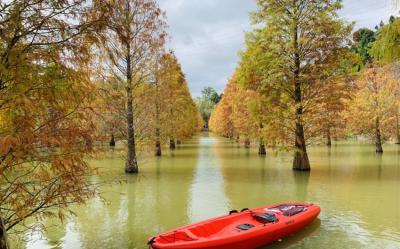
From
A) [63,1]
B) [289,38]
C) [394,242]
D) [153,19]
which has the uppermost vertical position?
[153,19]

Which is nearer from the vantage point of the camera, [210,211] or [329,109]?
[210,211]

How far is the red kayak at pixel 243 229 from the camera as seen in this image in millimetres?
7578

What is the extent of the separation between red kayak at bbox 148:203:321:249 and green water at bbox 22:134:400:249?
0.41 m

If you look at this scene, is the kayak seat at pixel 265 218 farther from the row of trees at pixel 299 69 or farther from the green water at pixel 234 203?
the row of trees at pixel 299 69

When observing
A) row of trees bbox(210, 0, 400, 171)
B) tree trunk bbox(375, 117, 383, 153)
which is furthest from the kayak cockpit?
tree trunk bbox(375, 117, 383, 153)

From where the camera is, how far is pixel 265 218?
9.41 m

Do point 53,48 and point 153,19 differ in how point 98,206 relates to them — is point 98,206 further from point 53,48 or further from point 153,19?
point 153,19

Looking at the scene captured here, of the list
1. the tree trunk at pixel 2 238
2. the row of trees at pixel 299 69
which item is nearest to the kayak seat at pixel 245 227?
the tree trunk at pixel 2 238

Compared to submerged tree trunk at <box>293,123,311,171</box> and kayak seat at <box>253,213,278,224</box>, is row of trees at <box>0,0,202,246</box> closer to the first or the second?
kayak seat at <box>253,213,278,224</box>

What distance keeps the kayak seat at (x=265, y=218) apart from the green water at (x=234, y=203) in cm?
61

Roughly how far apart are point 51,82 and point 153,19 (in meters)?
16.5

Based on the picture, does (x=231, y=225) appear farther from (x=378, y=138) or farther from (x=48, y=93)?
(x=378, y=138)

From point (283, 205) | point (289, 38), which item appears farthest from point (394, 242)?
point (289, 38)

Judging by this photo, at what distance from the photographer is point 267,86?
69.9ft
